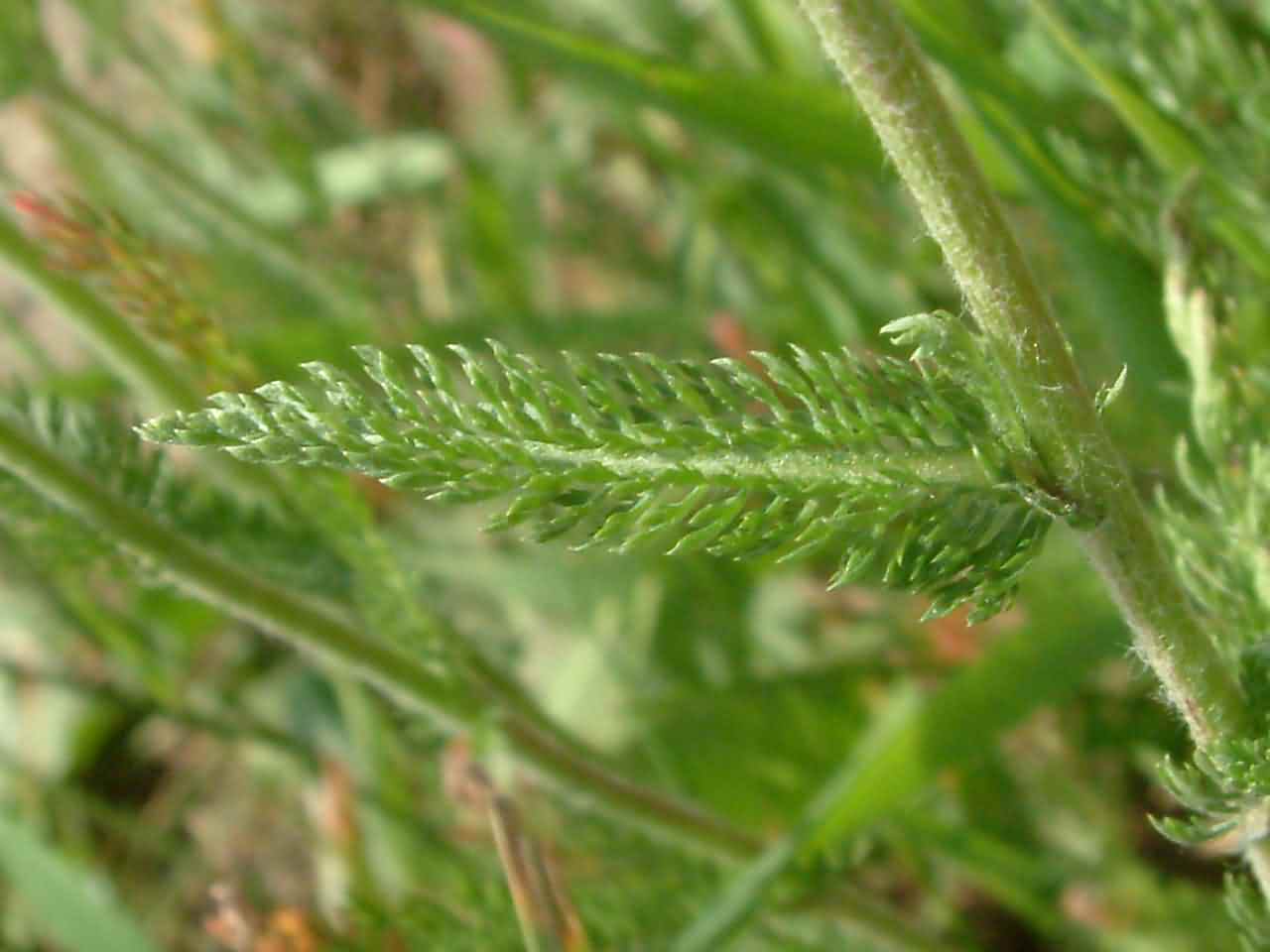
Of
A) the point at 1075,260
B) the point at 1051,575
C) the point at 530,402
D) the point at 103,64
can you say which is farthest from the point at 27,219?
the point at 103,64

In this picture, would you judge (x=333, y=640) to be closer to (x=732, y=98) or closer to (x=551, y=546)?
(x=732, y=98)

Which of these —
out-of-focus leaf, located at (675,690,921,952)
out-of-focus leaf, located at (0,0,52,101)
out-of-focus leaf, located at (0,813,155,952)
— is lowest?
out-of-focus leaf, located at (675,690,921,952)

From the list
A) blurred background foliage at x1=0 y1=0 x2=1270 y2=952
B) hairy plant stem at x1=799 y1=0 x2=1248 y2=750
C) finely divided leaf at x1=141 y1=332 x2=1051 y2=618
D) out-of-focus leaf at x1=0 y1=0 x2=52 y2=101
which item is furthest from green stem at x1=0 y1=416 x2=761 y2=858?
out-of-focus leaf at x1=0 y1=0 x2=52 y2=101

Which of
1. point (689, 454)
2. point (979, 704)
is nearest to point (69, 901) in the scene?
point (979, 704)

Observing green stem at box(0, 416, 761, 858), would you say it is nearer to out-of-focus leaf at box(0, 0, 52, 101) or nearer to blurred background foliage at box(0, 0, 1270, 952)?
blurred background foliage at box(0, 0, 1270, 952)

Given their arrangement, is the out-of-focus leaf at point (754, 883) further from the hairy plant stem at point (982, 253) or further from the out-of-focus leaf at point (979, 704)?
the hairy plant stem at point (982, 253)

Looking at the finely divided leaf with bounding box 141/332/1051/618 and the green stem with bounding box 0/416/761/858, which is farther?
the green stem with bounding box 0/416/761/858

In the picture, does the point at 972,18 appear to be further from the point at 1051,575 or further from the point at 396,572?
the point at 396,572
